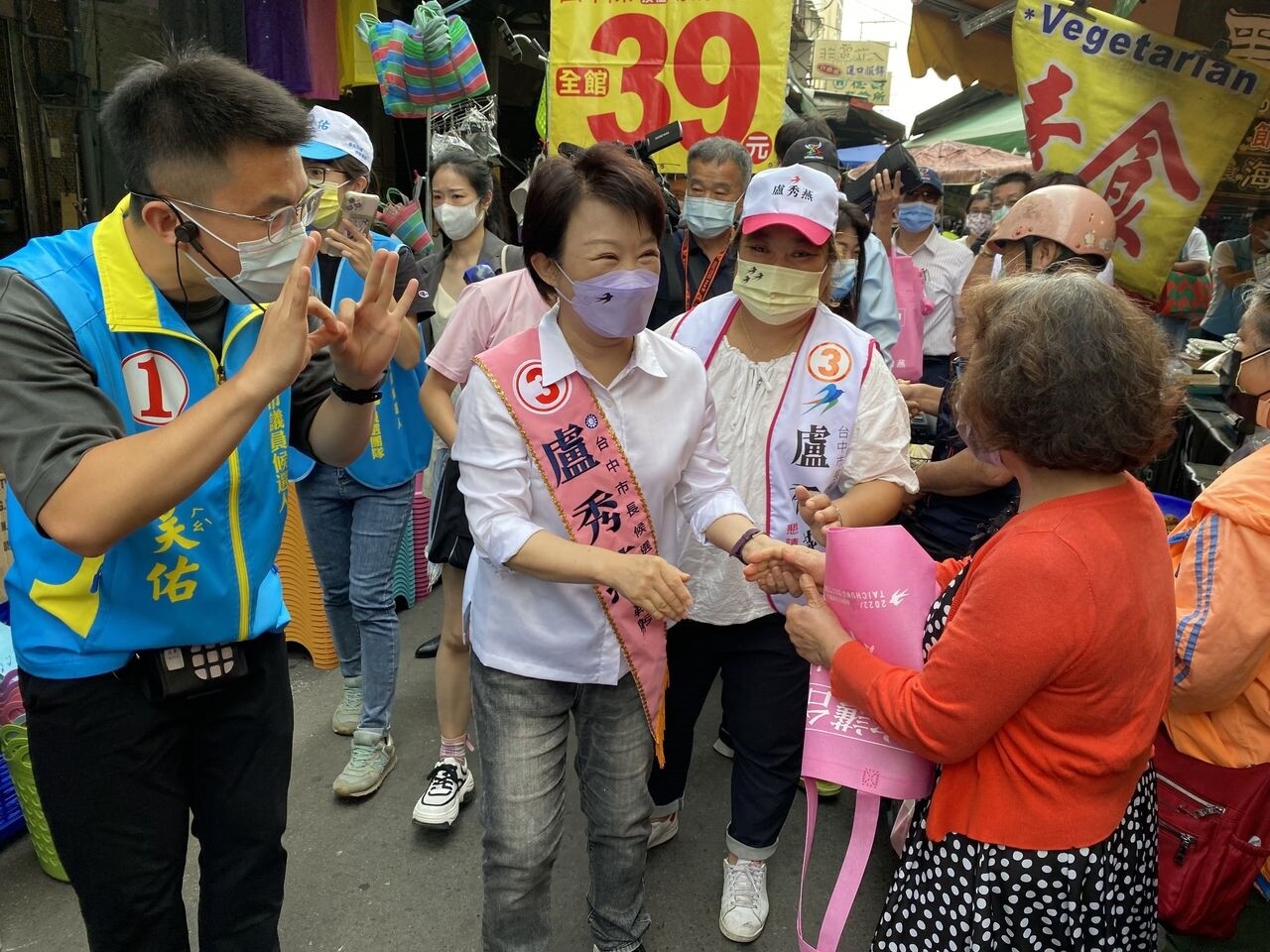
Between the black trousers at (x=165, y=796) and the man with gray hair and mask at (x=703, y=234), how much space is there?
213 cm

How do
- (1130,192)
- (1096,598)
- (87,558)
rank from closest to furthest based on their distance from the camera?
(1096,598)
(87,558)
(1130,192)

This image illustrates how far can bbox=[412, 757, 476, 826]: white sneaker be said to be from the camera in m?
3.00

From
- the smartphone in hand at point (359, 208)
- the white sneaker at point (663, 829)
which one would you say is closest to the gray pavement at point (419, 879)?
the white sneaker at point (663, 829)

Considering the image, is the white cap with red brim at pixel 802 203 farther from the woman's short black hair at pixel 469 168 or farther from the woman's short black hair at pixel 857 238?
the woman's short black hair at pixel 469 168

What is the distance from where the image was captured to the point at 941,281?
15.4 ft

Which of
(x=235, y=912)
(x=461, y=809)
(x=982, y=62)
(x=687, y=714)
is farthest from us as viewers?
(x=982, y=62)

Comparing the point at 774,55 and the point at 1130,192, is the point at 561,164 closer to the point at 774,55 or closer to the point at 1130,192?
the point at 1130,192

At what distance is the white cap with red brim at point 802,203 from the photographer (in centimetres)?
239

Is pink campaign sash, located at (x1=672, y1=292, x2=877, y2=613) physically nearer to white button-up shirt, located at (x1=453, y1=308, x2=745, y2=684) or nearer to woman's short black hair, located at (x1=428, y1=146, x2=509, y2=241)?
white button-up shirt, located at (x1=453, y1=308, x2=745, y2=684)

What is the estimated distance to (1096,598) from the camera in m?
1.43

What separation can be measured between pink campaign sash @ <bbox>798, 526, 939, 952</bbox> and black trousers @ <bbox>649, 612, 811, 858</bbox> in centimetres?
78

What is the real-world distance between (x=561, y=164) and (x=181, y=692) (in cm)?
135

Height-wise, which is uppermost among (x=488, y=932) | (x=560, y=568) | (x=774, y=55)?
(x=774, y=55)

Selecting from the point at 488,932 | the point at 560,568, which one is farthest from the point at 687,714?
the point at 560,568
